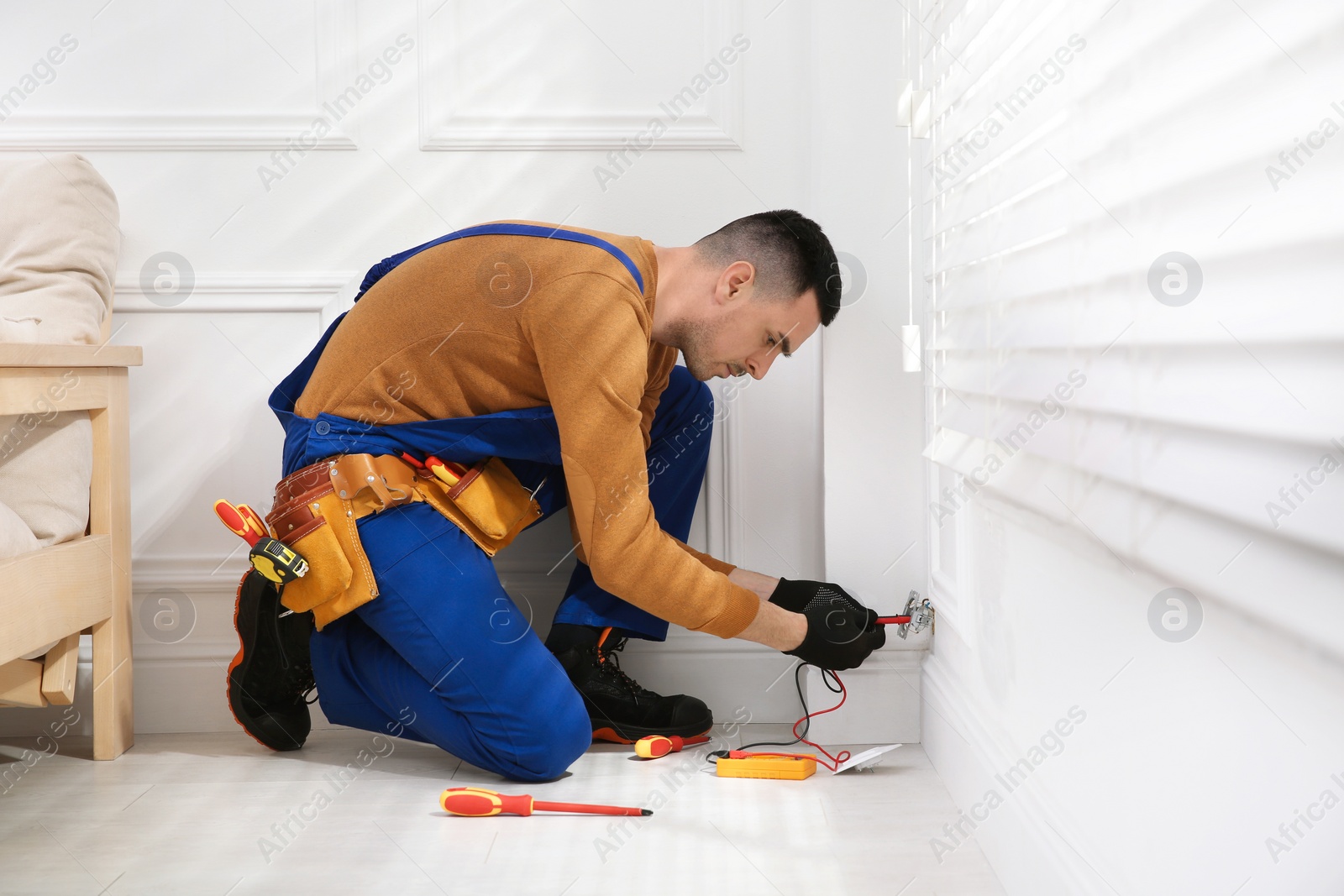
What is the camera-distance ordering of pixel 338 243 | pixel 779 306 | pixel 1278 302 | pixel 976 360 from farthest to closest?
pixel 338 243 → pixel 779 306 → pixel 976 360 → pixel 1278 302

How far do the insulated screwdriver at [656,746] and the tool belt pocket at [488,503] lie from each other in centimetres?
38

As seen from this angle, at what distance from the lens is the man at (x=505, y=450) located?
131 cm

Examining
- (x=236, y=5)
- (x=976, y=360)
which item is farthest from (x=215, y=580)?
(x=976, y=360)

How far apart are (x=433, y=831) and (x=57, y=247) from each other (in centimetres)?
115

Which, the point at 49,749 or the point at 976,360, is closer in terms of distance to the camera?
the point at 976,360

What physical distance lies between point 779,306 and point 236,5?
45.5 inches

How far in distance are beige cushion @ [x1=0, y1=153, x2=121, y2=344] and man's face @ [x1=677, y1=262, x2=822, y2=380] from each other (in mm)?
1004

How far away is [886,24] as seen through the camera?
1607 mm

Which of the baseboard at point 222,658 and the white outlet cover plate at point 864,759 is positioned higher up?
the baseboard at point 222,658

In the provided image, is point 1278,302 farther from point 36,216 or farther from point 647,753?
point 36,216

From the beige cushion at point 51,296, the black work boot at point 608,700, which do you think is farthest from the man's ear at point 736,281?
the beige cushion at point 51,296

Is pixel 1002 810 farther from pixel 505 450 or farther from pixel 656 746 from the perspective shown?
pixel 505 450

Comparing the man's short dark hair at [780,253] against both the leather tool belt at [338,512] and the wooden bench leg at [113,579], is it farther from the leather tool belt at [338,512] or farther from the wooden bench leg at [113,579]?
the wooden bench leg at [113,579]

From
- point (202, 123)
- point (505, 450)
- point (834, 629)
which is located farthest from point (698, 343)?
point (202, 123)
